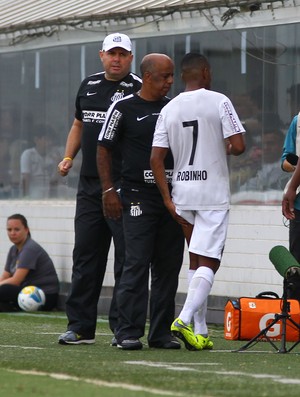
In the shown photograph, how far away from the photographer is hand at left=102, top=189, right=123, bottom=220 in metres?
9.43

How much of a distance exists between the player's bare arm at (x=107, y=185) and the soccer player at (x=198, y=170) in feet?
1.17

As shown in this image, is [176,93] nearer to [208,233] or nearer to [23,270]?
[23,270]

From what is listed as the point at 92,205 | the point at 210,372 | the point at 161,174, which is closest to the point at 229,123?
the point at 161,174

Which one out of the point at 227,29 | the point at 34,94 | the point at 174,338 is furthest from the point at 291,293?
the point at 34,94

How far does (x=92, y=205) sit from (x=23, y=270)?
20.8ft

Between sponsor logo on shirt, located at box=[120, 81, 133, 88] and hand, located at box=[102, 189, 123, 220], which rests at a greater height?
sponsor logo on shirt, located at box=[120, 81, 133, 88]

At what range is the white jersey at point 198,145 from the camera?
30.1 feet

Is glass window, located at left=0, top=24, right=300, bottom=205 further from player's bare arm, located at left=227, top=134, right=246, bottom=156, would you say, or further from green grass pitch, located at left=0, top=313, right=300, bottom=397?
player's bare arm, located at left=227, top=134, right=246, bottom=156

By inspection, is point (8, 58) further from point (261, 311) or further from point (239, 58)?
point (261, 311)

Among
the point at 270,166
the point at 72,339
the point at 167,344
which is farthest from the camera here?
the point at 270,166

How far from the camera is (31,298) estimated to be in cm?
1581

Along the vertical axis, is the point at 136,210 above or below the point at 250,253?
above

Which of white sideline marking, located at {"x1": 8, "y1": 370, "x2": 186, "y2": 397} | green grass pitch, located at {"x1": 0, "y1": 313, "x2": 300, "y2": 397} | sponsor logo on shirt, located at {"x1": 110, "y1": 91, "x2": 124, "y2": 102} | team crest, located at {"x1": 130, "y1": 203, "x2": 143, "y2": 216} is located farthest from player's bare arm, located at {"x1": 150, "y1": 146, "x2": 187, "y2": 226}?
white sideline marking, located at {"x1": 8, "y1": 370, "x2": 186, "y2": 397}

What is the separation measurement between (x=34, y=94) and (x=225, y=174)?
827cm
